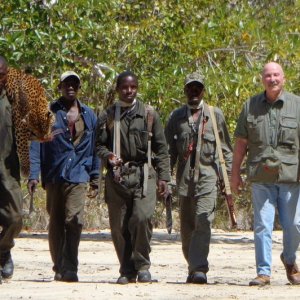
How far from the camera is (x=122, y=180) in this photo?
11094 millimetres

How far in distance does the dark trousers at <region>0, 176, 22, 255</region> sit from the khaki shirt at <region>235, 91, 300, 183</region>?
7.14 ft

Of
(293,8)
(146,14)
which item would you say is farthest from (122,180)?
(293,8)

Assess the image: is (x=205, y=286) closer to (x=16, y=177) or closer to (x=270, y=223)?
(x=270, y=223)

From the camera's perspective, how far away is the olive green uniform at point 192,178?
36.9ft

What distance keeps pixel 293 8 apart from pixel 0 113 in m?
11.2

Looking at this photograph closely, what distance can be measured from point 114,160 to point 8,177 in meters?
1.02

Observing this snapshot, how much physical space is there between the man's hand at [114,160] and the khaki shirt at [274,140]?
123 centimetres

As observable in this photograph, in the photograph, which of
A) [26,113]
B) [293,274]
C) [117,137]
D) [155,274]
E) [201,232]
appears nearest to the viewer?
[26,113]

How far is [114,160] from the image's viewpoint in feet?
36.2

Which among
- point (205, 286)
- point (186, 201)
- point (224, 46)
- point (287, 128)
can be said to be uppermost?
point (224, 46)

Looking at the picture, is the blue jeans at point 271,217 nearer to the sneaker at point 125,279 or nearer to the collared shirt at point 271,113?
the collared shirt at point 271,113

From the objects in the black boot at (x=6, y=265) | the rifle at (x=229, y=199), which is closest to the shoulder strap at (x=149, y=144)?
the rifle at (x=229, y=199)

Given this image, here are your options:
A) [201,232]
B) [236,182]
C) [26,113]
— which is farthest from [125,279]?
[26,113]

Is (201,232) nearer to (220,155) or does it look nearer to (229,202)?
(229,202)
